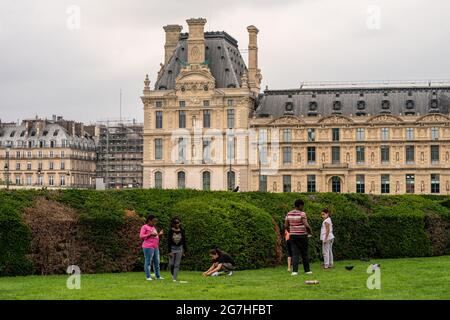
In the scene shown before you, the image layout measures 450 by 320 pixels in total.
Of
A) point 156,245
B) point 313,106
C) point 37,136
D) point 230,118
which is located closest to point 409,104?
point 313,106

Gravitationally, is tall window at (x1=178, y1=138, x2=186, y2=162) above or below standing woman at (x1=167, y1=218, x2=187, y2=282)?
above

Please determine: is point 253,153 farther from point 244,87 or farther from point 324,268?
point 324,268

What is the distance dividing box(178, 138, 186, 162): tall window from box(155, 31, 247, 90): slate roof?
6.77 m

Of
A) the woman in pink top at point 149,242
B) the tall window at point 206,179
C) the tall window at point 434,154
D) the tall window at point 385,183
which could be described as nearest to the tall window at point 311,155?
the tall window at point 385,183

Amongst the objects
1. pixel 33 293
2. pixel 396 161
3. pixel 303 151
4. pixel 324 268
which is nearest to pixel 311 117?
pixel 303 151

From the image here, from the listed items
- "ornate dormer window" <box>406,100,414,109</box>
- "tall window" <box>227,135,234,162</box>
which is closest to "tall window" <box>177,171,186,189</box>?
"tall window" <box>227,135,234,162</box>

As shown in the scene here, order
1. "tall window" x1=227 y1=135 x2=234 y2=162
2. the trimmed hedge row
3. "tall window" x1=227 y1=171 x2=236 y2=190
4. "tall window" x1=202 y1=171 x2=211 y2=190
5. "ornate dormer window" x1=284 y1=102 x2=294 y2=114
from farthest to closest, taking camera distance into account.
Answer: "tall window" x1=202 y1=171 x2=211 y2=190 < "ornate dormer window" x1=284 y1=102 x2=294 y2=114 < "tall window" x1=227 y1=135 x2=234 y2=162 < "tall window" x1=227 y1=171 x2=236 y2=190 < the trimmed hedge row

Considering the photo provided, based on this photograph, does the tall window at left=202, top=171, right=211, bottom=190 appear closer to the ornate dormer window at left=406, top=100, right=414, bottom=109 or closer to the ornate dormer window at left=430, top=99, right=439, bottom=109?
the ornate dormer window at left=406, top=100, right=414, bottom=109

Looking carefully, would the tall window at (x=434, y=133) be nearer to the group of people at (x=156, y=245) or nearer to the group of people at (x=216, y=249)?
the group of people at (x=216, y=249)

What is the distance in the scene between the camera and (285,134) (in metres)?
103

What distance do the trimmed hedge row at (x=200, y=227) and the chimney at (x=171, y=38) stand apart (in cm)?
8085

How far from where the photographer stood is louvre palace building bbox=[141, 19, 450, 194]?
100562mm

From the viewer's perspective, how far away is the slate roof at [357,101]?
101625 millimetres
